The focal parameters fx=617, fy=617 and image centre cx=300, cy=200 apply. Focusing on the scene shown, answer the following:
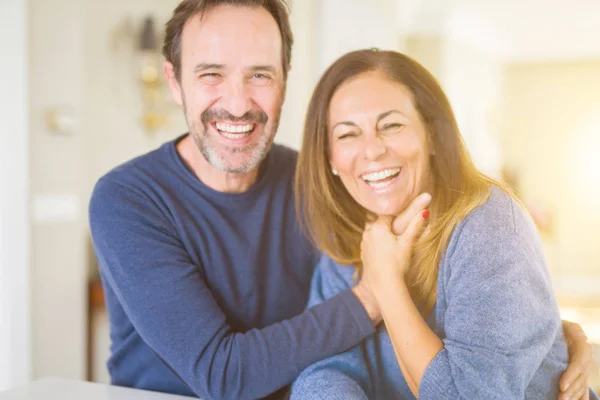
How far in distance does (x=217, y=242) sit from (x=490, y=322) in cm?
61

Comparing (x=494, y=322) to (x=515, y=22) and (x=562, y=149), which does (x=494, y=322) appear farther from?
(x=562, y=149)

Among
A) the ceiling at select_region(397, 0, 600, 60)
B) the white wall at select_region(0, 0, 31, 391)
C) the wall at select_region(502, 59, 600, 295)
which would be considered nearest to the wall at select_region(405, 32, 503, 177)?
the ceiling at select_region(397, 0, 600, 60)

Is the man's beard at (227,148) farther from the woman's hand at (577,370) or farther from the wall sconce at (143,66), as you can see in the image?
the wall sconce at (143,66)

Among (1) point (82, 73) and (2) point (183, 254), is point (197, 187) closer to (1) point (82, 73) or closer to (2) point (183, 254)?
(2) point (183, 254)

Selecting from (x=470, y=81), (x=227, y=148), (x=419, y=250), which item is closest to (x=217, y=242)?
(x=227, y=148)

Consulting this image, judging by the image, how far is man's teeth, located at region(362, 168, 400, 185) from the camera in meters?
1.14

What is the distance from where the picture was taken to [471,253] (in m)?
0.97

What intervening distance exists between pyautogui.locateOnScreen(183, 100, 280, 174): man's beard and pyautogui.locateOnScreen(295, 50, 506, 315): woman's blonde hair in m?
0.10

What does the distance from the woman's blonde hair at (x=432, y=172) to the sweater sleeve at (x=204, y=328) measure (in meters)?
0.16

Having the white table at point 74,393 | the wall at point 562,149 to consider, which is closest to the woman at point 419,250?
the white table at point 74,393

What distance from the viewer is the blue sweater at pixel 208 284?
1092 millimetres

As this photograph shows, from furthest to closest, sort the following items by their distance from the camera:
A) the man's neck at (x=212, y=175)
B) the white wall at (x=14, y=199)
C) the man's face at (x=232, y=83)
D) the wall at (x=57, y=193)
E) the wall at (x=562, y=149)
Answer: the wall at (x=562, y=149) < the wall at (x=57, y=193) < the white wall at (x=14, y=199) < the man's neck at (x=212, y=175) < the man's face at (x=232, y=83)

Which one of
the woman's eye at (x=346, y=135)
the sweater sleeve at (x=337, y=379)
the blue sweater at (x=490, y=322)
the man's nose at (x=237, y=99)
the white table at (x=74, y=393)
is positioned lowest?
the white table at (x=74, y=393)

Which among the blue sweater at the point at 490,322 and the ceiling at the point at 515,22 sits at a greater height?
the ceiling at the point at 515,22
